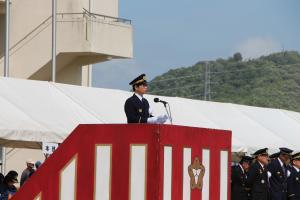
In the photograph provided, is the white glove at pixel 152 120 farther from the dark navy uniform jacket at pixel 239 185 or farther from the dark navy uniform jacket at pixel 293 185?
the dark navy uniform jacket at pixel 239 185

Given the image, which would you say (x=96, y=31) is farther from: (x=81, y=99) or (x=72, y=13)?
(x=81, y=99)

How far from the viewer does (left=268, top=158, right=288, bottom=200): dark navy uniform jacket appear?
16.6 meters

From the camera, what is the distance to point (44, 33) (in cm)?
2698

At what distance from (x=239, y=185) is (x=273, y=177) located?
1266 mm

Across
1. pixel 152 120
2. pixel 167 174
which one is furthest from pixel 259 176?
pixel 167 174

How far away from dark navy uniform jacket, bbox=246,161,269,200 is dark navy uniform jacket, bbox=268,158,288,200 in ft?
0.53

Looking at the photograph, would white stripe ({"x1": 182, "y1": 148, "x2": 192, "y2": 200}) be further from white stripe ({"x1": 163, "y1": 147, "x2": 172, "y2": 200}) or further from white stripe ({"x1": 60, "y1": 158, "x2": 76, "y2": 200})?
white stripe ({"x1": 60, "y1": 158, "x2": 76, "y2": 200})

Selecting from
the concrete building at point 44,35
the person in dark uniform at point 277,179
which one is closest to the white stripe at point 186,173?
the person in dark uniform at point 277,179

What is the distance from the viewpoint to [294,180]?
55.7 ft

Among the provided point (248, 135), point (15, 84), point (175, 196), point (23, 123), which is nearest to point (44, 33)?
point (248, 135)

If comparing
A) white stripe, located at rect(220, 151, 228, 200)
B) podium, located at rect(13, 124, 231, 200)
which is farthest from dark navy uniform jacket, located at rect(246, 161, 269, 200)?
podium, located at rect(13, 124, 231, 200)

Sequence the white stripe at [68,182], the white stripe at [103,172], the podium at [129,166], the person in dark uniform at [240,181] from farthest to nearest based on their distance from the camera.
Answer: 1. the person in dark uniform at [240,181]
2. the white stripe at [68,182]
3. the white stripe at [103,172]
4. the podium at [129,166]

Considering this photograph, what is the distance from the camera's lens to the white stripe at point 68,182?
22.5 ft

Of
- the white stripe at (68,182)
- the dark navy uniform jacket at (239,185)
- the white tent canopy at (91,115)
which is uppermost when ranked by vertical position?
the white tent canopy at (91,115)
